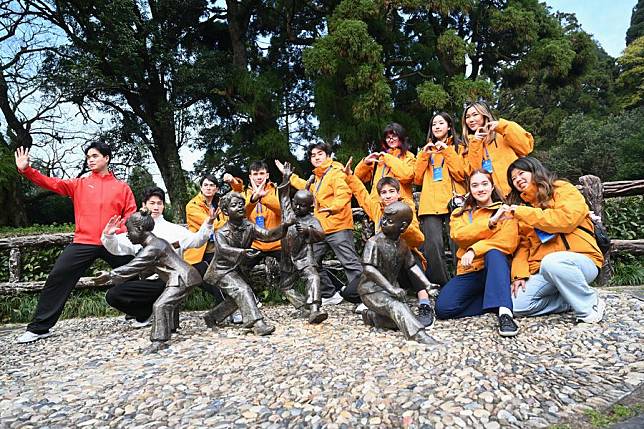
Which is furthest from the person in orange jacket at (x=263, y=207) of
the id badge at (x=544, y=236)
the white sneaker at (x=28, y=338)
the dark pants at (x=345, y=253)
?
the id badge at (x=544, y=236)

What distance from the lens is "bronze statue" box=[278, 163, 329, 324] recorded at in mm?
4312

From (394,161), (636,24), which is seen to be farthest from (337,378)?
(636,24)

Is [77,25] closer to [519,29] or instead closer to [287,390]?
[519,29]

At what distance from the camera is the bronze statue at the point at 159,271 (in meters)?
3.79

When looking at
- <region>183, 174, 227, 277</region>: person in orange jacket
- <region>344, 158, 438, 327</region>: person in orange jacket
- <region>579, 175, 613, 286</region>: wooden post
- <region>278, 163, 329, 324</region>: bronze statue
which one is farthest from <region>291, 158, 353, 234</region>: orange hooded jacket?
<region>579, 175, 613, 286</region>: wooden post

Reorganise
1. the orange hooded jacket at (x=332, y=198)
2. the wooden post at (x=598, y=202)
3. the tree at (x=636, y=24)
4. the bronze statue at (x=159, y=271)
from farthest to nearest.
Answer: the tree at (x=636, y=24) < the wooden post at (x=598, y=202) < the orange hooded jacket at (x=332, y=198) < the bronze statue at (x=159, y=271)

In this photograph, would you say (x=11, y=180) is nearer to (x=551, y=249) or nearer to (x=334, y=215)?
(x=334, y=215)

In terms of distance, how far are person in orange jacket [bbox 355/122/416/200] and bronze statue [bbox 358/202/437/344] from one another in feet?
3.03

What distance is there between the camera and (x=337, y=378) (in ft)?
9.32

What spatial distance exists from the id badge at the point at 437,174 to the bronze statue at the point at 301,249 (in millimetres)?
1286

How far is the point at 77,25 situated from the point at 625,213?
10.9 meters

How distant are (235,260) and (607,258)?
467cm

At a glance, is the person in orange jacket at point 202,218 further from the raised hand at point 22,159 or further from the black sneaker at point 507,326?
the black sneaker at point 507,326

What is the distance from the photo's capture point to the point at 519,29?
8977mm
